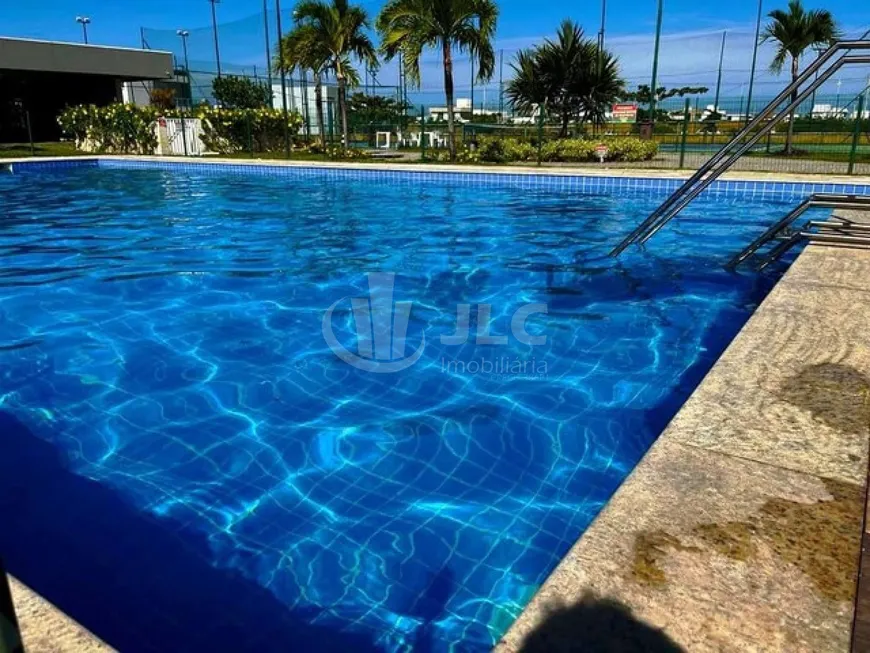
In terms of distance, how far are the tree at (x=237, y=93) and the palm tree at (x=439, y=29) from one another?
860 inches

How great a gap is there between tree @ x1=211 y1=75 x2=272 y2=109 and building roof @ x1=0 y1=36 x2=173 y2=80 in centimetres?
461

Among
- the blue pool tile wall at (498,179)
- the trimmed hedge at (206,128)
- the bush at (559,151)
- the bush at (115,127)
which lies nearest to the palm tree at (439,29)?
the bush at (559,151)

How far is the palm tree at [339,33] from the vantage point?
64.6 ft

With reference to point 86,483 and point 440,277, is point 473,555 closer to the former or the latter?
point 86,483

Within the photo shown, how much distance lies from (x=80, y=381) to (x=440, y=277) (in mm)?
3622

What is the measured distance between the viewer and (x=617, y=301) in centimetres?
590

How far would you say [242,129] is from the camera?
74.4 feet

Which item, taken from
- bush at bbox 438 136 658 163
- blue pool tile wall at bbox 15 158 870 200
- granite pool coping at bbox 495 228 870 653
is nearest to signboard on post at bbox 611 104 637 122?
bush at bbox 438 136 658 163

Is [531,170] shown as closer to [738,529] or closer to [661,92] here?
[738,529]

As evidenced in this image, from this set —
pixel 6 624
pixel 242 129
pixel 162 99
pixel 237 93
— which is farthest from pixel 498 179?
pixel 237 93

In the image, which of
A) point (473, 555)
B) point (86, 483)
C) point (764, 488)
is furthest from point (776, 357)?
point (86, 483)

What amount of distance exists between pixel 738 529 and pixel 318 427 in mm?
2384

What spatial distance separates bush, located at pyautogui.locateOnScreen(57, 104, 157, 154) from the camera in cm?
2291

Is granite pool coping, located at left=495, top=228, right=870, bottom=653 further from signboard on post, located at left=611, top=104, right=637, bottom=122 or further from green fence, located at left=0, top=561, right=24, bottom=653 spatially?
signboard on post, located at left=611, top=104, right=637, bottom=122
